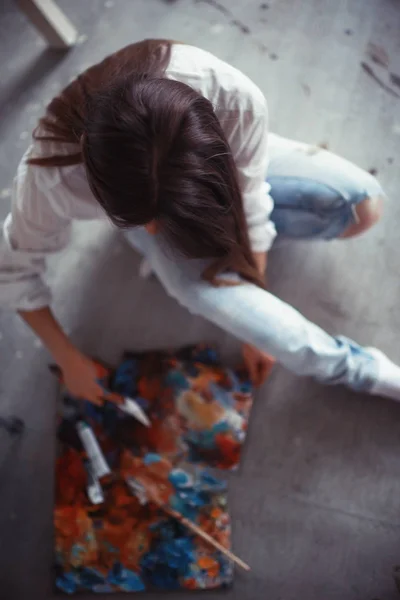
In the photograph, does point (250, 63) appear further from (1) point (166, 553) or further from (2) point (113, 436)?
(1) point (166, 553)

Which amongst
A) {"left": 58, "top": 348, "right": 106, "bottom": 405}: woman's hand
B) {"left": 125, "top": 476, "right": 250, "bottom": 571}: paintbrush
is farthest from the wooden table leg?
{"left": 125, "top": 476, "right": 250, "bottom": 571}: paintbrush

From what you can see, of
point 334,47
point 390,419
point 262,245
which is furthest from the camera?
point 334,47

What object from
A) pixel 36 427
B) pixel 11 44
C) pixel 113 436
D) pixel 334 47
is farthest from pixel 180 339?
pixel 11 44

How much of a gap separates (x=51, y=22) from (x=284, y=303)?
0.79 metres

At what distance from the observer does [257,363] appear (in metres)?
0.89

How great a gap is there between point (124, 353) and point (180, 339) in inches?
4.4

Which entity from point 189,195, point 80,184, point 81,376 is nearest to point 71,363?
point 81,376

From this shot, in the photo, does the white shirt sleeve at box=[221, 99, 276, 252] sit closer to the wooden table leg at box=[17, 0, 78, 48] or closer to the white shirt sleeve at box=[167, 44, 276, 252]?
the white shirt sleeve at box=[167, 44, 276, 252]

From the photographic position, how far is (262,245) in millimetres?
757

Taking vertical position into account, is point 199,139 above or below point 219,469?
above

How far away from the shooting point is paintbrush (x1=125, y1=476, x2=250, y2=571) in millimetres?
846

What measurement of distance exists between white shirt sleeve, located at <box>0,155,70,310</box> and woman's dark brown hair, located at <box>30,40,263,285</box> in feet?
0.15

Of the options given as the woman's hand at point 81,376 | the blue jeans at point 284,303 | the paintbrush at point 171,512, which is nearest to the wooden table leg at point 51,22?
the blue jeans at point 284,303

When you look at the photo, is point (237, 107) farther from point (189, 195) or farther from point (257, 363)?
point (257, 363)
